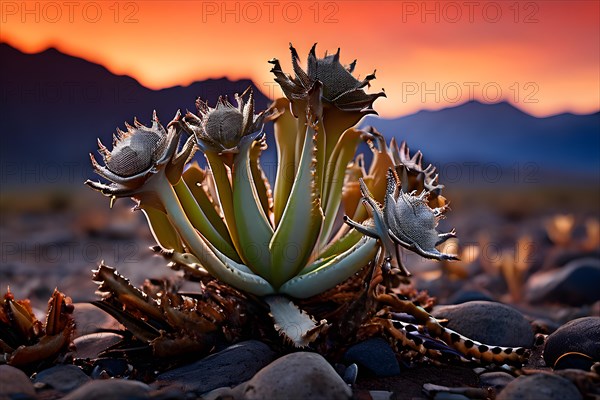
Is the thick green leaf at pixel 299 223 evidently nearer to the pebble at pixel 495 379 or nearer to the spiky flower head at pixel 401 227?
the spiky flower head at pixel 401 227

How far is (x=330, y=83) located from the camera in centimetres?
437

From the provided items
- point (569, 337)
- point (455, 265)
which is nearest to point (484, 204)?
point (455, 265)

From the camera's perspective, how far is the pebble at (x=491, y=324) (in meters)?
4.82

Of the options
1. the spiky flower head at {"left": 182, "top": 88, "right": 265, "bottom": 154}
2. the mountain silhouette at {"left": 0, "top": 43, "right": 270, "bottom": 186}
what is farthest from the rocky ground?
the mountain silhouette at {"left": 0, "top": 43, "right": 270, "bottom": 186}

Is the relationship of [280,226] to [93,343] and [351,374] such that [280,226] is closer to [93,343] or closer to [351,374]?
[351,374]

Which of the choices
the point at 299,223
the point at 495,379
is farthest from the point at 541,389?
the point at 299,223

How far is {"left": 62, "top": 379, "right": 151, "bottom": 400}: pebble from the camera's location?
3.11 metres

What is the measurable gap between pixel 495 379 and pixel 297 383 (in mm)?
1494

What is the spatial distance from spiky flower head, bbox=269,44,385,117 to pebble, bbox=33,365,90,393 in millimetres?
2254

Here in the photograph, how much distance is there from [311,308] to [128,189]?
152 cm

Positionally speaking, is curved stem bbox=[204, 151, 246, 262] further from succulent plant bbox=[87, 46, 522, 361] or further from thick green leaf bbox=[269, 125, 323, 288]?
thick green leaf bbox=[269, 125, 323, 288]

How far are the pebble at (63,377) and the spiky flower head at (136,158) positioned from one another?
1.12m

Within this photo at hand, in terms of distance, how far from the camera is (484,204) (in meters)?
40.9

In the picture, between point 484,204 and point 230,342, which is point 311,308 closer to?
point 230,342
